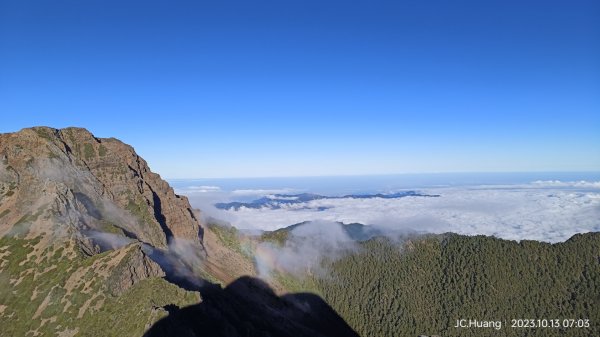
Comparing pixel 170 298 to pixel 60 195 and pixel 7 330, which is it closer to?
pixel 7 330

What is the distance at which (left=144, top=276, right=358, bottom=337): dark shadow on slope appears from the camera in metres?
83.0

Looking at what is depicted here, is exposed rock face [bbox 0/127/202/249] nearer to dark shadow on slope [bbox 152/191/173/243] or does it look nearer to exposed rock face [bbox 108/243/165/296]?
dark shadow on slope [bbox 152/191/173/243]

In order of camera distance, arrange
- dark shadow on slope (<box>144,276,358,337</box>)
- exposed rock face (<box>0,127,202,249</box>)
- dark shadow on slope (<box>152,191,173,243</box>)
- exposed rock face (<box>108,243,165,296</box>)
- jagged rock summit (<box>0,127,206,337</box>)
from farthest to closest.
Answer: dark shadow on slope (<box>152,191,173,243</box>) < exposed rock face (<box>0,127,202,249</box>) < exposed rock face (<box>108,243,165,296</box>) < jagged rock summit (<box>0,127,206,337</box>) < dark shadow on slope (<box>144,276,358,337</box>)

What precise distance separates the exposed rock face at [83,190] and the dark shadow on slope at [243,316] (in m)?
34.9

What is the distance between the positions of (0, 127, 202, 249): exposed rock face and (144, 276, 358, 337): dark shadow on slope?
34.9 m

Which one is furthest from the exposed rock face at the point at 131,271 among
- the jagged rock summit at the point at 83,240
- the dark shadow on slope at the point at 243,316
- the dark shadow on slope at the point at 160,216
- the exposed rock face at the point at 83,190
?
the dark shadow on slope at the point at 160,216

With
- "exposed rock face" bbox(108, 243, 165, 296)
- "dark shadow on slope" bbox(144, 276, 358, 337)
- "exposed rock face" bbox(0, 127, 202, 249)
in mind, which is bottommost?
"dark shadow on slope" bbox(144, 276, 358, 337)

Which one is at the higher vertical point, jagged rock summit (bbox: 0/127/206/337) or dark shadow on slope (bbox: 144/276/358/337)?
jagged rock summit (bbox: 0/127/206/337)

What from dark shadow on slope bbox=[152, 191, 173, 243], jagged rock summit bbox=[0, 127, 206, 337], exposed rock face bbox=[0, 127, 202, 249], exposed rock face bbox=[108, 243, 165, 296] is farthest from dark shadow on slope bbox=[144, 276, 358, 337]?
dark shadow on slope bbox=[152, 191, 173, 243]

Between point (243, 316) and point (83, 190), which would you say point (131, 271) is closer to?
point (243, 316)

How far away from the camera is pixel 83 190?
14262 cm

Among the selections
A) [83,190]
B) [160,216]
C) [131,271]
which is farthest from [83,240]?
[160,216]

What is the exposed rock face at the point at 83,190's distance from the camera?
115562 mm

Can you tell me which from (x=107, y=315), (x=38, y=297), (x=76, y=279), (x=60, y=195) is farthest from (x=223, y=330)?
(x=60, y=195)
